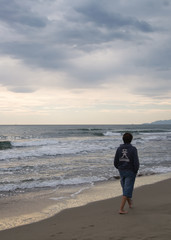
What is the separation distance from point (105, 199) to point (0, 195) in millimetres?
3058

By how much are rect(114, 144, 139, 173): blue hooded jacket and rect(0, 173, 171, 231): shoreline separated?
1701 millimetres

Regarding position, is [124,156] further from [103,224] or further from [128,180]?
[103,224]

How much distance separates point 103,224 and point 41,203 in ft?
7.91

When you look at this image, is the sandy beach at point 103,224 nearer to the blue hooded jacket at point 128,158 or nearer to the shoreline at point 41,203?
the shoreline at point 41,203

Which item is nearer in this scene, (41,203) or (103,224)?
(103,224)

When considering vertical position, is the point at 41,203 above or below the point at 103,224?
below

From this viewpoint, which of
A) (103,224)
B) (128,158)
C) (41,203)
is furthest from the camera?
(41,203)

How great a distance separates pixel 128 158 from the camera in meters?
5.23

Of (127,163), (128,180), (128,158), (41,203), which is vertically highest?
(128,158)

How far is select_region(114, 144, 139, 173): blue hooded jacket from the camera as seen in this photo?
5.20 meters

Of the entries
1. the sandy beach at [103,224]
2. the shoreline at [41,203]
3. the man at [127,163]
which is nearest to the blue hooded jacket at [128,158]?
the man at [127,163]

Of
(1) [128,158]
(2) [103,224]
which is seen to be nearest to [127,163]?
(1) [128,158]

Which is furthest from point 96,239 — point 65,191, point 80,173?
point 80,173

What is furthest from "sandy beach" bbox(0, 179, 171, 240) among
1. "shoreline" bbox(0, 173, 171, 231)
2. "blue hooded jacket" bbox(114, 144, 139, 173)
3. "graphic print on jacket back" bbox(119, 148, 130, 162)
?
"graphic print on jacket back" bbox(119, 148, 130, 162)
